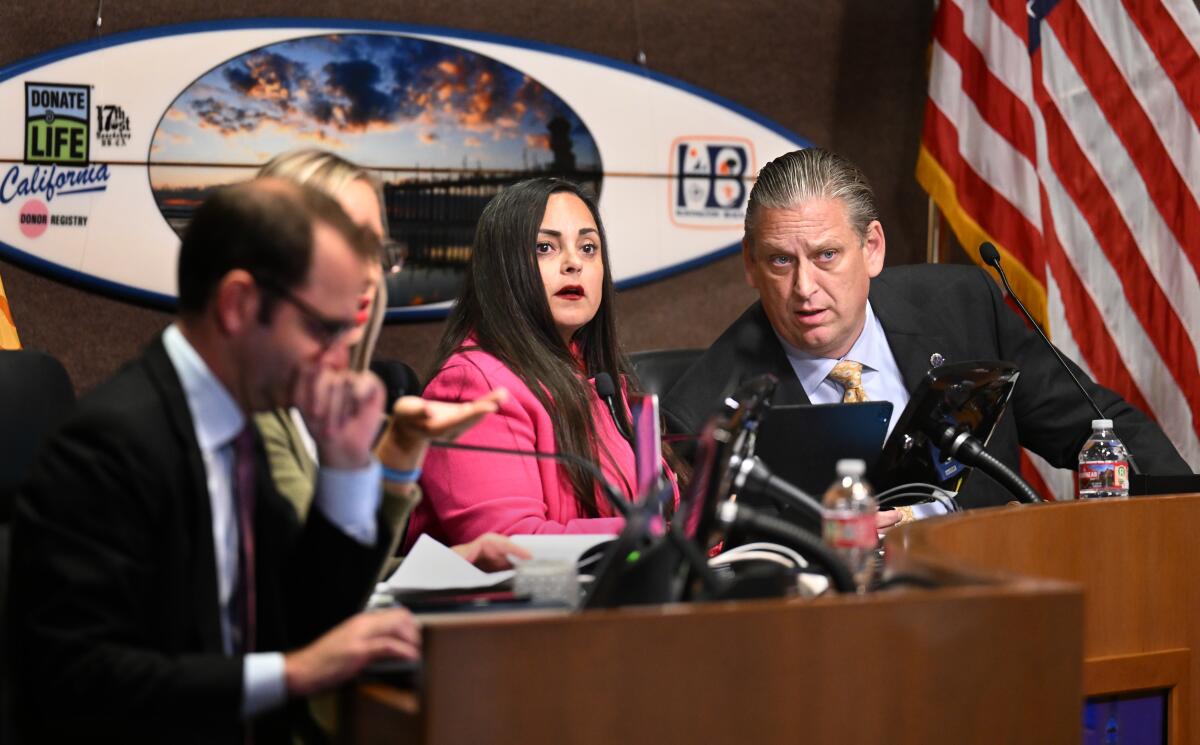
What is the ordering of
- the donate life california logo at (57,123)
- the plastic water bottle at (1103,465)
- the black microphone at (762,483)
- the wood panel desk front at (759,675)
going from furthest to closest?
1. the donate life california logo at (57,123)
2. the plastic water bottle at (1103,465)
3. the black microphone at (762,483)
4. the wood panel desk front at (759,675)

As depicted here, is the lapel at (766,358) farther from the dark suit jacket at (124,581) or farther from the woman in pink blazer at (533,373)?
the dark suit jacket at (124,581)

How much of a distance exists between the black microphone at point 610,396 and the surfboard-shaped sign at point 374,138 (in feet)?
4.81

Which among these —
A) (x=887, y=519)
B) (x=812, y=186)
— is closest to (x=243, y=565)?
(x=887, y=519)

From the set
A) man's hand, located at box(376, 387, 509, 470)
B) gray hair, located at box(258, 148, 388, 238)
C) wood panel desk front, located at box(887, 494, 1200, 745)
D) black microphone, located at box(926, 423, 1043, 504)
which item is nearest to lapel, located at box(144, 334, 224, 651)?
man's hand, located at box(376, 387, 509, 470)

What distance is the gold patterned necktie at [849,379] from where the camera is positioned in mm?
3102

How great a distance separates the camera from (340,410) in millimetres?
1498

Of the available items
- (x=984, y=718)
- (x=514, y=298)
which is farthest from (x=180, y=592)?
(x=514, y=298)

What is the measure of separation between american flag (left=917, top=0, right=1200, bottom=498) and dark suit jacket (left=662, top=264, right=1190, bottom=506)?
29.4 inches

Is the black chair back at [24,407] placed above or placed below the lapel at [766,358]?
below

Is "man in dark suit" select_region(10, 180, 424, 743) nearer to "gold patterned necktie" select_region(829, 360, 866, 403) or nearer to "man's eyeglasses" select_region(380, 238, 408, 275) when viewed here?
"man's eyeglasses" select_region(380, 238, 408, 275)

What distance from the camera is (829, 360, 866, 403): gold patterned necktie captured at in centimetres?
310

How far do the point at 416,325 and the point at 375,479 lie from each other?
8.58 feet

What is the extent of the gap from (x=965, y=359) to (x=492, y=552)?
157 cm

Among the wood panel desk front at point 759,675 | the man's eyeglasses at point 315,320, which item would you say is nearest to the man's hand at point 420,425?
the man's eyeglasses at point 315,320
